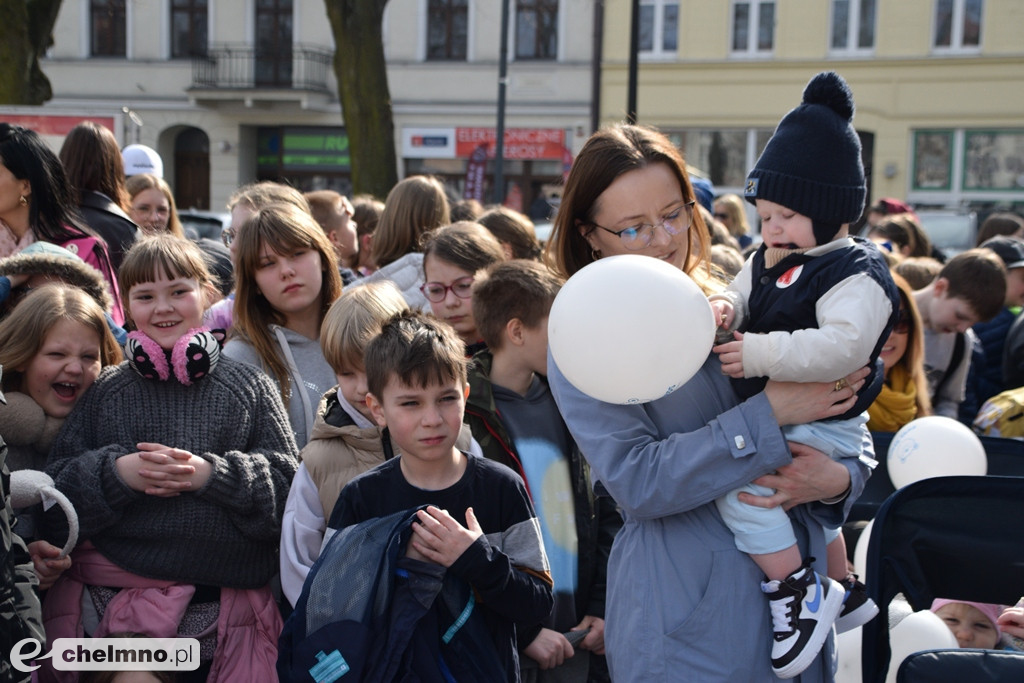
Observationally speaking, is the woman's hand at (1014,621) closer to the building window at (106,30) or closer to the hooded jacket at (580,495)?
the hooded jacket at (580,495)

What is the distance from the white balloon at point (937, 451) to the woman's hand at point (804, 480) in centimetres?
158

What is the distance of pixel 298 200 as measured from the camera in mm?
4637

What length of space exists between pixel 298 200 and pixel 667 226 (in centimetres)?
271

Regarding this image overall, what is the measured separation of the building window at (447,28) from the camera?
24578mm

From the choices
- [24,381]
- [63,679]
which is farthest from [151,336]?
[63,679]

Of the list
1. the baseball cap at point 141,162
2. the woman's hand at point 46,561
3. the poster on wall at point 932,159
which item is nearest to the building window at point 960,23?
the poster on wall at point 932,159

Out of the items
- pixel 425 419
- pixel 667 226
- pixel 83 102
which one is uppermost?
pixel 83 102

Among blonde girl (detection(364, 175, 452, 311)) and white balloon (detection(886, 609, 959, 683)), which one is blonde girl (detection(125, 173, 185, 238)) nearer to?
blonde girl (detection(364, 175, 452, 311))

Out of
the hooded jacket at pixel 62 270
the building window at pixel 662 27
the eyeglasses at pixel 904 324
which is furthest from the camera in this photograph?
the building window at pixel 662 27

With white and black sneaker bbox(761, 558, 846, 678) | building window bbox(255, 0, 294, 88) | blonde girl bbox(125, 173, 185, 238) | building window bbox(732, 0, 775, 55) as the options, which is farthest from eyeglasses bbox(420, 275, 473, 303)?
building window bbox(255, 0, 294, 88)

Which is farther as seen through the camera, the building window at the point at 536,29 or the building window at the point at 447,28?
the building window at the point at 447,28

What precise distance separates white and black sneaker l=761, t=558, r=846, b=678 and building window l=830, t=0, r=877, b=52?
76.3ft

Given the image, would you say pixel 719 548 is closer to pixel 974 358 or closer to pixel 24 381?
pixel 24 381

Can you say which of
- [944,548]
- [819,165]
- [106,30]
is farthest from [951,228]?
[106,30]
